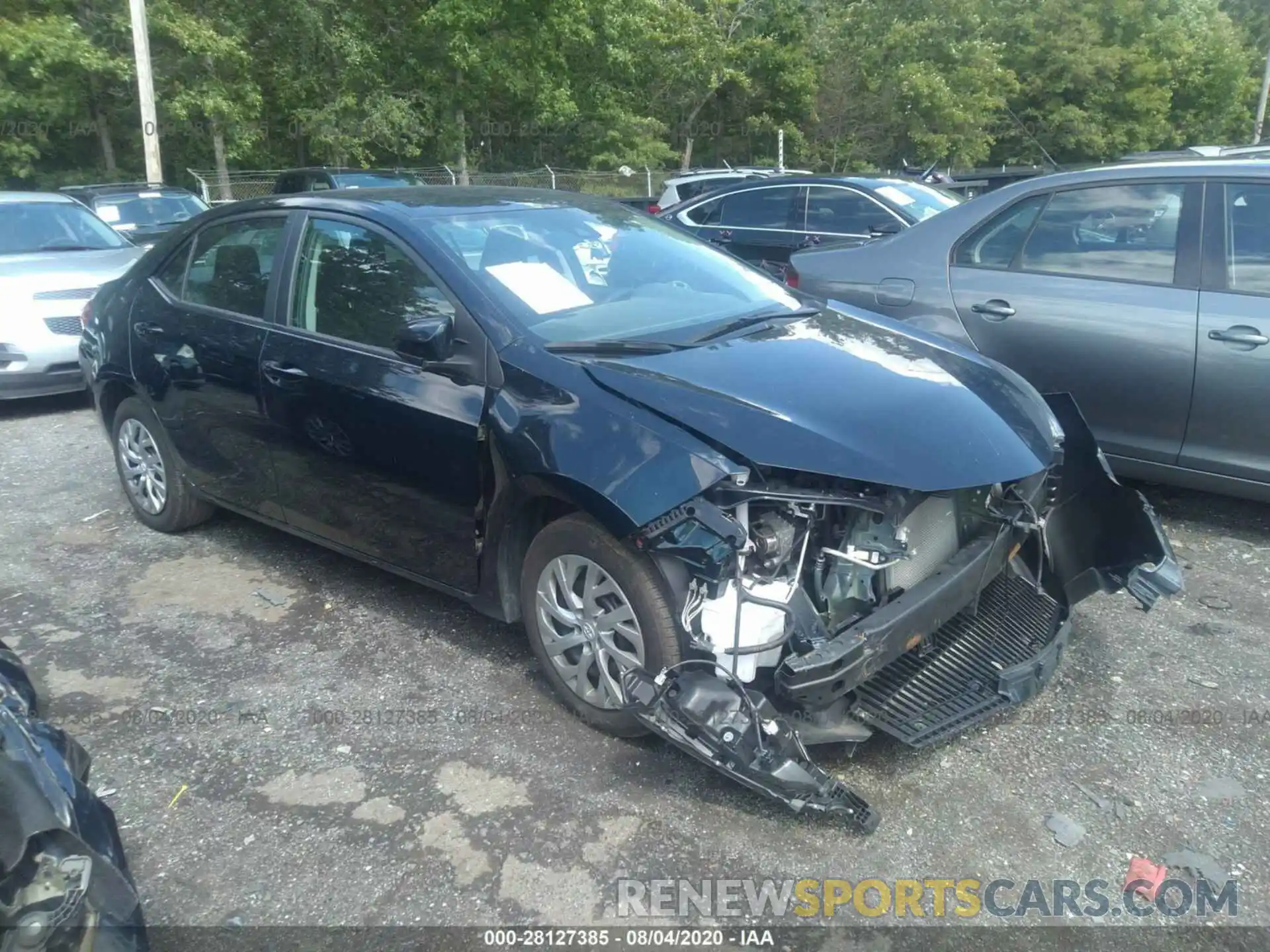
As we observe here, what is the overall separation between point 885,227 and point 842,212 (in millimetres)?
422

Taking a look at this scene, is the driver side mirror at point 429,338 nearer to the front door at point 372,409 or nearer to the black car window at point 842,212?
the front door at point 372,409

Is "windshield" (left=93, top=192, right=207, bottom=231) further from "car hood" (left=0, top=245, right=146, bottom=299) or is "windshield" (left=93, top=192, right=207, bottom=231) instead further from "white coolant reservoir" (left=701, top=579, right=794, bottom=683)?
"white coolant reservoir" (left=701, top=579, right=794, bottom=683)

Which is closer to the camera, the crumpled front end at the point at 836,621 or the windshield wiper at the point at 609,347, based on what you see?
the crumpled front end at the point at 836,621

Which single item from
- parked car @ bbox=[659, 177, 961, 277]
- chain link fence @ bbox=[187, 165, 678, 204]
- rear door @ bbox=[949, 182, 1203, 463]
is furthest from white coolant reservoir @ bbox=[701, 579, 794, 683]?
chain link fence @ bbox=[187, 165, 678, 204]

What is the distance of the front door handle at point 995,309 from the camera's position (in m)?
5.10

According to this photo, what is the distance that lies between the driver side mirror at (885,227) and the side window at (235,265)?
5.64 metres

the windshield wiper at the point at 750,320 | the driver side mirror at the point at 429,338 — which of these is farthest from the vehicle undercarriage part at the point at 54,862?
the windshield wiper at the point at 750,320

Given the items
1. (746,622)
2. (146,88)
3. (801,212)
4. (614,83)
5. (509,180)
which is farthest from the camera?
(614,83)

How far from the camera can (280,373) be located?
414 centimetres

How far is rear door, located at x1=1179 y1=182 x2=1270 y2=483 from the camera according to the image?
175 inches

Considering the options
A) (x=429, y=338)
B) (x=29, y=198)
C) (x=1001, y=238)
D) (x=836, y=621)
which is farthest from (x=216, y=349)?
(x=29, y=198)

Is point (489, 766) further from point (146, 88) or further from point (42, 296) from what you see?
point (146, 88)

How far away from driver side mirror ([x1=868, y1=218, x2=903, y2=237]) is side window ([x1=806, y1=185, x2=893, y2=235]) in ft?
0.07

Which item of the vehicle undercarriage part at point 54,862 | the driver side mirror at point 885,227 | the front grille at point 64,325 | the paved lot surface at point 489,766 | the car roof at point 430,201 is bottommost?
the paved lot surface at point 489,766
